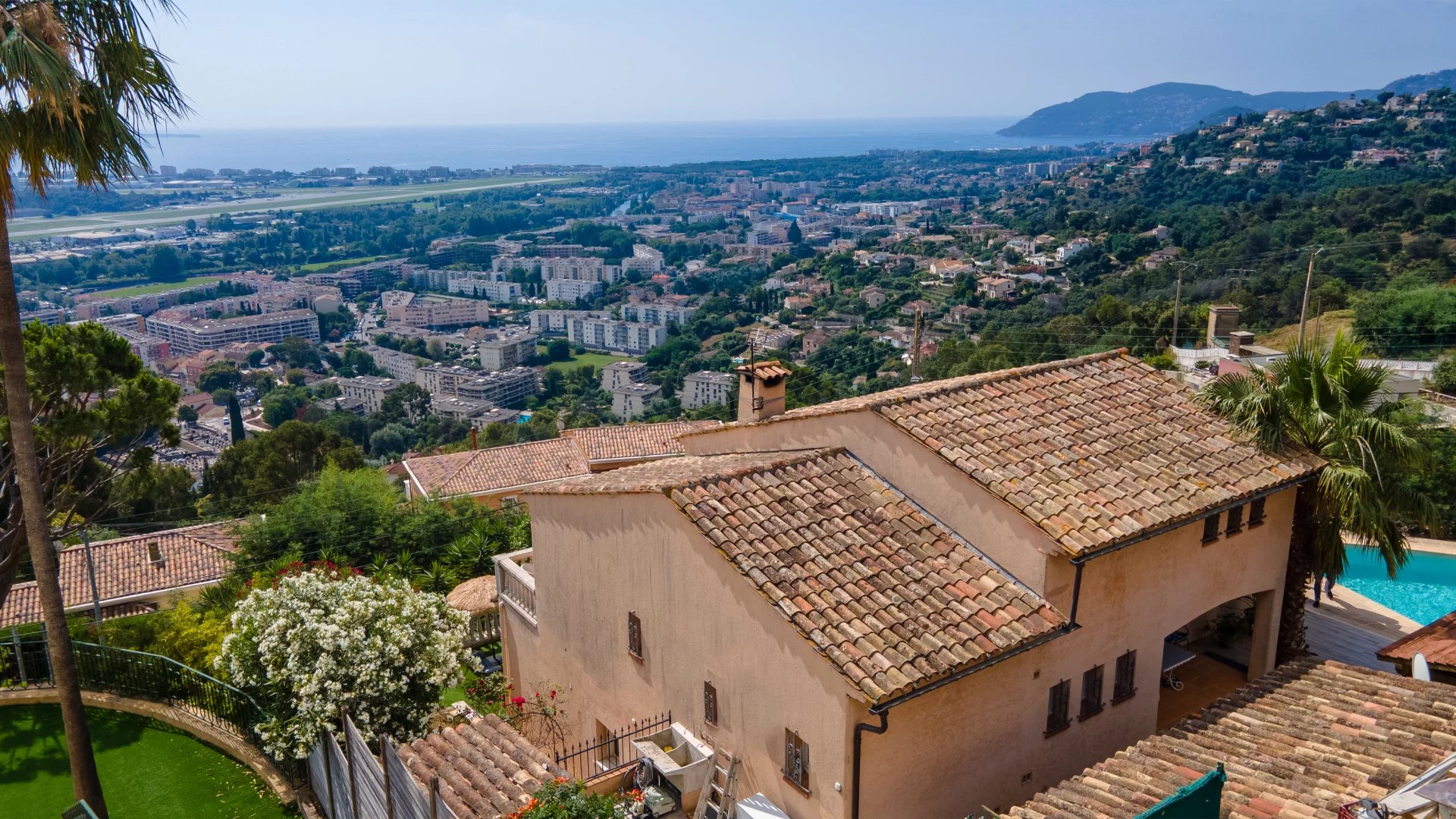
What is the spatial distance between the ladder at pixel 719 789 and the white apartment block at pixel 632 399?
93.3 metres

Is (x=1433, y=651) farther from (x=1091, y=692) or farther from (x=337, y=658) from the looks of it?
(x=337, y=658)

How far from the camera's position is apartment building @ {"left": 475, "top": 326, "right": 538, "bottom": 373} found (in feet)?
455

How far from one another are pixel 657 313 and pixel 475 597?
469 feet

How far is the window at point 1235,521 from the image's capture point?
10062 mm

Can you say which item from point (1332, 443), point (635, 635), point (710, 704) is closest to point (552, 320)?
point (635, 635)

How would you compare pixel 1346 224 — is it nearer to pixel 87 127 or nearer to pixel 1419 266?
pixel 1419 266

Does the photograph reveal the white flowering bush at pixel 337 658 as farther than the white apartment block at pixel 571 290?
No

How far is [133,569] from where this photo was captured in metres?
24.7

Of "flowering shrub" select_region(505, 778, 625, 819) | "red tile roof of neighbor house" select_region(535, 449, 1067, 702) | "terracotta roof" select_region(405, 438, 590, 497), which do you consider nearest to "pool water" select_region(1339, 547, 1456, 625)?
"red tile roof of neighbor house" select_region(535, 449, 1067, 702)

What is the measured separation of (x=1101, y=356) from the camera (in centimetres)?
1190

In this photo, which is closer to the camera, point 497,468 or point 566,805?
point 566,805

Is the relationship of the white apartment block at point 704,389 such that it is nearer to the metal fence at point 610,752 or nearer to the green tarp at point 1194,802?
the metal fence at point 610,752

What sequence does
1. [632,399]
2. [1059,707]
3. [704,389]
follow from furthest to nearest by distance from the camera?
[632,399], [704,389], [1059,707]

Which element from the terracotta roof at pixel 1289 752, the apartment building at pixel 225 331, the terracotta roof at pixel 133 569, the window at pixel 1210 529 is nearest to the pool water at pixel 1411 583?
the window at pixel 1210 529
